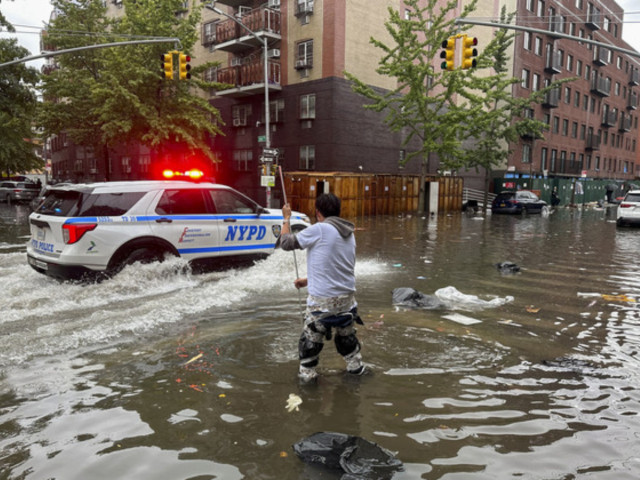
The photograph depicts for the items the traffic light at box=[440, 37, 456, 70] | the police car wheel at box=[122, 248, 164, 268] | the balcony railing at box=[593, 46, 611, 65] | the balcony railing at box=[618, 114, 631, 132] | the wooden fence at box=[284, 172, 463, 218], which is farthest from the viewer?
the balcony railing at box=[618, 114, 631, 132]

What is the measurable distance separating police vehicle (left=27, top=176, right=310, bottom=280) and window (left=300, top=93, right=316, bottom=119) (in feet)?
74.1

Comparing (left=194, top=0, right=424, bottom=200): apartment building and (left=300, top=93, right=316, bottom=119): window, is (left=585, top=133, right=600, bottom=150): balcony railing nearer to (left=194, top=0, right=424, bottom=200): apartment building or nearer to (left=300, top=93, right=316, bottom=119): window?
(left=194, top=0, right=424, bottom=200): apartment building

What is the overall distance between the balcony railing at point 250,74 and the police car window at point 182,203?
77.8ft

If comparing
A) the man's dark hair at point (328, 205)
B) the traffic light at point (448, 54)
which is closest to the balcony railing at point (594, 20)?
the traffic light at point (448, 54)

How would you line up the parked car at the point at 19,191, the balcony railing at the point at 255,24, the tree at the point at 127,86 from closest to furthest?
the tree at the point at 127,86 → the balcony railing at the point at 255,24 → the parked car at the point at 19,191

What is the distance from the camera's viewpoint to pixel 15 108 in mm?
27188

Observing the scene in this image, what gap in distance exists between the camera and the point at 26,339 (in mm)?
5633

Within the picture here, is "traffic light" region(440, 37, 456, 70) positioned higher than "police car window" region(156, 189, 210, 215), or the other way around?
"traffic light" region(440, 37, 456, 70)

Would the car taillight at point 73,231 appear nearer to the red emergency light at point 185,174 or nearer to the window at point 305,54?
the red emergency light at point 185,174

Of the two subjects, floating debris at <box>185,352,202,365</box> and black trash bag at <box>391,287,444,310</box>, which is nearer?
floating debris at <box>185,352,202,365</box>

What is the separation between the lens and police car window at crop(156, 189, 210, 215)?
28.0 ft

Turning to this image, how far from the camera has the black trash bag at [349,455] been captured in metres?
3.12

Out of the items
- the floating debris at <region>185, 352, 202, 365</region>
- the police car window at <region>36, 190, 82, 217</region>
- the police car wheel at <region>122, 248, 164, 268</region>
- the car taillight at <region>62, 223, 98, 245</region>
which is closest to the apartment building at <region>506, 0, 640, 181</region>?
the police car wheel at <region>122, 248, 164, 268</region>

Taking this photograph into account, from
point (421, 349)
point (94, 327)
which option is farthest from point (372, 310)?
point (94, 327)
